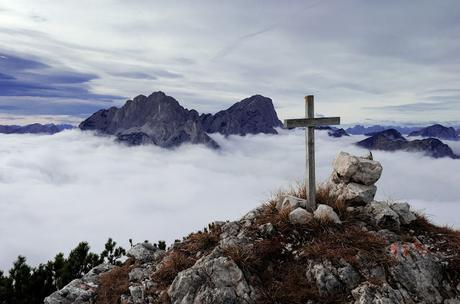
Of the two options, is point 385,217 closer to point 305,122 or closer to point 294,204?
point 294,204

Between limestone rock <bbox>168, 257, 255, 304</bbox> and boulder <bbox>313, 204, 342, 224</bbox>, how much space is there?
4.00 meters

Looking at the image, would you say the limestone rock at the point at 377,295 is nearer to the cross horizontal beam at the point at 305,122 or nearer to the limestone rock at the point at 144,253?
the cross horizontal beam at the point at 305,122

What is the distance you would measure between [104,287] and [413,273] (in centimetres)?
1167

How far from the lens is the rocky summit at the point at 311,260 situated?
11.6 meters

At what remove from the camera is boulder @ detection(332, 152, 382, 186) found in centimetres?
1582

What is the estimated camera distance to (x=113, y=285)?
14.7m

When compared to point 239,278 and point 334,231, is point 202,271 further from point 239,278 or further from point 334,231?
point 334,231

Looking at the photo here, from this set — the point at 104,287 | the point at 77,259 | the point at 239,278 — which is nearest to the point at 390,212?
the point at 239,278

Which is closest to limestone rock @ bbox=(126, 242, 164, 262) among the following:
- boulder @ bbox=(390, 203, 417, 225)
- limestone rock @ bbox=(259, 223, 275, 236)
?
limestone rock @ bbox=(259, 223, 275, 236)

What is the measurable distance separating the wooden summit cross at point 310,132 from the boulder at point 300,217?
102cm

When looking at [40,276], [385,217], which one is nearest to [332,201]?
[385,217]

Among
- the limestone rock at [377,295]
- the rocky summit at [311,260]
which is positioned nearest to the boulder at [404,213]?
the rocky summit at [311,260]

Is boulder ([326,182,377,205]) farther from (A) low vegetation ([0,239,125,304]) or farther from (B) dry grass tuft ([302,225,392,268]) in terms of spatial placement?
(A) low vegetation ([0,239,125,304])

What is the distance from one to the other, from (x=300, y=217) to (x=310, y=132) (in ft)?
12.1
